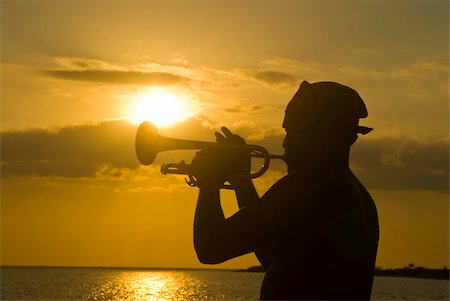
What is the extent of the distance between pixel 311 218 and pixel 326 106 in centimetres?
78

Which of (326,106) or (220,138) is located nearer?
(326,106)

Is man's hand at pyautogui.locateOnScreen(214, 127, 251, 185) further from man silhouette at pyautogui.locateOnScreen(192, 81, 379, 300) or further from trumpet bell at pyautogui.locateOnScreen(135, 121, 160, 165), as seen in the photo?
trumpet bell at pyautogui.locateOnScreen(135, 121, 160, 165)

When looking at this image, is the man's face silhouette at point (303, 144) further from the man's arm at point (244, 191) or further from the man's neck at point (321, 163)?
the man's arm at point (244, 191)

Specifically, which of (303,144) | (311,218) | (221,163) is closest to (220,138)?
(221,163)

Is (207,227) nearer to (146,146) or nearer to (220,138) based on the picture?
(220,138)

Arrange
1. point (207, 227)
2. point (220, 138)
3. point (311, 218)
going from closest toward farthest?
1. point (311, 218)
2. point (207, 227)
3. point (220, 138)

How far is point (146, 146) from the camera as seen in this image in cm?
809

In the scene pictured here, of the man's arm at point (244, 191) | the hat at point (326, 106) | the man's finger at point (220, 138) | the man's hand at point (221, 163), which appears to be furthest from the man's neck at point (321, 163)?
the man's finger at point (220, 138)

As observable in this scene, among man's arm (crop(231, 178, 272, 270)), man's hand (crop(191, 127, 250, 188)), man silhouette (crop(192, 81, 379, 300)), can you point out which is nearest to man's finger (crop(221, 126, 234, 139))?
man's hand (crop(191, 127, 250, 188))

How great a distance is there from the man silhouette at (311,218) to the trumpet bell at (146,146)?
1493 mm

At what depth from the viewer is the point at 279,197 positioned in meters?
6.38

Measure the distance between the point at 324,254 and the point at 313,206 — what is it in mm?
332

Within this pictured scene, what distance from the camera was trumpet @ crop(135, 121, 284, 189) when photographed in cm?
720

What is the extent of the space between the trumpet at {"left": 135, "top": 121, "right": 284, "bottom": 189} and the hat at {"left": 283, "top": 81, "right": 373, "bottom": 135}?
0.74m
